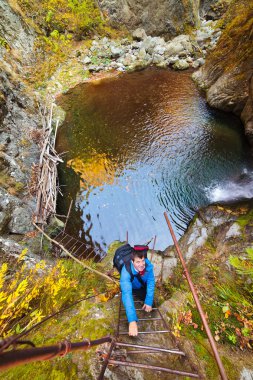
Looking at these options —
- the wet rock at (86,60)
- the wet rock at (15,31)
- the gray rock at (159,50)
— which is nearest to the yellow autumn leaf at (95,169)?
the wet rock at (15,31)

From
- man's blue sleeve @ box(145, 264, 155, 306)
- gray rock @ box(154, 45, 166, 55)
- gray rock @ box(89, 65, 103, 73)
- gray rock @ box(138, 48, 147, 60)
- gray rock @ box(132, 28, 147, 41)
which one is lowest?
man's blue sleeve @ box(145, 264, 155, 306)

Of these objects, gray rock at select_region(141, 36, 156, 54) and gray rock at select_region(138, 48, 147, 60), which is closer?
gray rock at select_region(138, 48, 147, 60)

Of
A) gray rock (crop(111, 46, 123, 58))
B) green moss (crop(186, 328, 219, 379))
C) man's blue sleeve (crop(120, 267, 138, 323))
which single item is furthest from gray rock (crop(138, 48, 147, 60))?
green moss (crop(186, 328, 219, 379))

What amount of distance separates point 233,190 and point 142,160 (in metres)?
3.93

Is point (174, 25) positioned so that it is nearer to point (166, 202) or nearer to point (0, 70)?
point (0, 70)

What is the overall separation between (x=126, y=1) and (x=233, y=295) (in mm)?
27502

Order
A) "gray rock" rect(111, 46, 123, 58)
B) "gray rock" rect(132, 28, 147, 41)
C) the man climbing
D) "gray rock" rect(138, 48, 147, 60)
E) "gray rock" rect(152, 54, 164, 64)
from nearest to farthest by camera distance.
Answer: the man climbing → "gray rock" rect(152, 54, 164, 64) → "gray rock" rect(138, 48, 147, 60) → "gray rock" rect(111, 46, 123, 58) → "gray rock" rect(132, 28, 147, 41)

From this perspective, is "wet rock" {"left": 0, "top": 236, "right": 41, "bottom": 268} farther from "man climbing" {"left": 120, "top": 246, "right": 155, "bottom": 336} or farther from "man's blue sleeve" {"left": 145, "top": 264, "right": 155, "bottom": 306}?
"man's blue sleeve" {"left": 145, "top": 264, "right": 155, "bottom": 306}

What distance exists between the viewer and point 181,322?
11.1 feet

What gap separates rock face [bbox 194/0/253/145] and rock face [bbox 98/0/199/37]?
9211 millimetres

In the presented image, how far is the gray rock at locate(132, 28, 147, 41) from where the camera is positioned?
2073cm

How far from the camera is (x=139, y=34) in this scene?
20.7m

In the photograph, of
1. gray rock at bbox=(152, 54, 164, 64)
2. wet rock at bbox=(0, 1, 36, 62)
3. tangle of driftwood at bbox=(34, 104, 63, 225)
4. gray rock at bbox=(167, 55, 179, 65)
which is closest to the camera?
tangle of driftwood at bbox=(34, 104, 63, 225)

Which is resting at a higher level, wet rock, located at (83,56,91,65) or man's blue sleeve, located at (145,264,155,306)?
wet rock, located at (83,56,91,65)
